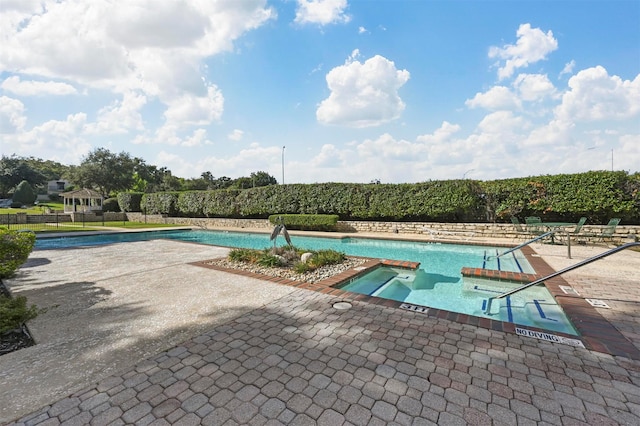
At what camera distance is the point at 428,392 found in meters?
2.11

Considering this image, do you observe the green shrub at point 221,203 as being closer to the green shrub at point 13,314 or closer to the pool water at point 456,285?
the pool water at point 456,285

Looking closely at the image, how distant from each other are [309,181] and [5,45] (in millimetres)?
13468

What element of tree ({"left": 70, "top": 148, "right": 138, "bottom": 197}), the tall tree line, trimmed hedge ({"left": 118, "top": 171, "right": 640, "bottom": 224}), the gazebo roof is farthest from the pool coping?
the tall tree line

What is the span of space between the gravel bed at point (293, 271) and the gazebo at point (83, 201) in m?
25.4

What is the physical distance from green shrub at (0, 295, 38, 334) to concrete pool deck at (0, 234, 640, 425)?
17 centimetres

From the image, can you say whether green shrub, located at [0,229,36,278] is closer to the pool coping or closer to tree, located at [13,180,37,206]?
the pool coping

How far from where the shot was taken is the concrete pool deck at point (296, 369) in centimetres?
192

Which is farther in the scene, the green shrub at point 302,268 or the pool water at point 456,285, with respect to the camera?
the green shrub at point 302,268

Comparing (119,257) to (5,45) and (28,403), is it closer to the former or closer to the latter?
(5,45)

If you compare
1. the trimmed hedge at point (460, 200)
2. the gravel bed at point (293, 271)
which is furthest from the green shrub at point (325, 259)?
the trimmed hedge at point (460, 200)

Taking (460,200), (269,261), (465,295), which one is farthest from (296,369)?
(460,200)

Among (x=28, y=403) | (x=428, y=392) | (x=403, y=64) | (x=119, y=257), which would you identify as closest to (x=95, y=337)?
(x=28, y=403)

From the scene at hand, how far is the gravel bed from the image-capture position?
5590mm

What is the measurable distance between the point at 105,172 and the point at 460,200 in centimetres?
4164
